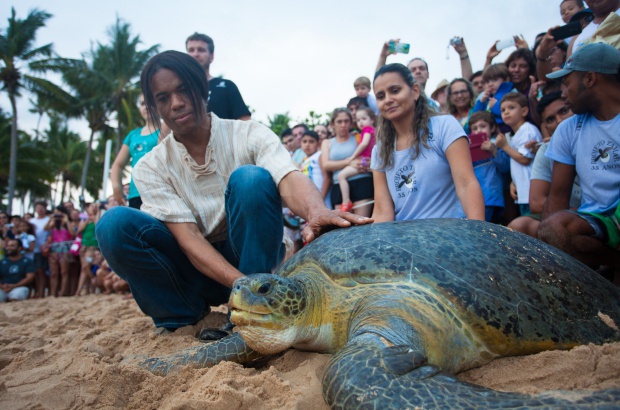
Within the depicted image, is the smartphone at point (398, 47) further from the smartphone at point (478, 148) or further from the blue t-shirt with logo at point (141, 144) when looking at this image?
the blue t-shirt with logo at point (141, 144)

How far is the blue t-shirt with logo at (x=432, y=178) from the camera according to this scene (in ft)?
8.00

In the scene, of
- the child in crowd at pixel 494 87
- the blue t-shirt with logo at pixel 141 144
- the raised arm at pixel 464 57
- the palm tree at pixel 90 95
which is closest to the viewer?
the blue t-shirt with logo at pixel 141 144

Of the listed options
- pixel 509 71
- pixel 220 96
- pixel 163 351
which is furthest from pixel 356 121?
pixel 163 351

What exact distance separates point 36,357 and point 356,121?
153 inches

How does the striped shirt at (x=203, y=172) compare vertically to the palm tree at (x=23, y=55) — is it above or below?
below

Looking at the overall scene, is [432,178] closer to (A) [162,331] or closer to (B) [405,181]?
(B) [405,181]

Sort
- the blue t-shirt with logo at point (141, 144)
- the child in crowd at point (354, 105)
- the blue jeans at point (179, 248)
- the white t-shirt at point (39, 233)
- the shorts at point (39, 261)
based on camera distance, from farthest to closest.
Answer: the white t-shirt at point (39, 233)
the shorts at point (39, 261)
the child in crowd at point (354, 105)
the blue t-shirt with logo at point (141, 144)
the blue jeans at point (179, 248)

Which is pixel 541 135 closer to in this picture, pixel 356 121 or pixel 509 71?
→ pixel 509 71

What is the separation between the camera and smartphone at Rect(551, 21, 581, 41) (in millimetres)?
3361

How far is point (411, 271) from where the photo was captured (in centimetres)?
138

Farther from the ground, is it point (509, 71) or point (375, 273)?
point (509, 71)

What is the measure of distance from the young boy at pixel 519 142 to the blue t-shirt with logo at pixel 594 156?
740mm

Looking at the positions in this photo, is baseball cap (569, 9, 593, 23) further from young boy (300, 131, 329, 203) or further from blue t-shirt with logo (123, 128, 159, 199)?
blue t-shirt with logo (123, 128, 159, 199)

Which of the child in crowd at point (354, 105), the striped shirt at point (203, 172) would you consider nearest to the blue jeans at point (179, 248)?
the striped shirt at point (203, 172)
